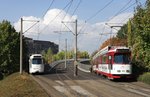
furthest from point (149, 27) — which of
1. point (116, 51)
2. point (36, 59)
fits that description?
point (36, 59)

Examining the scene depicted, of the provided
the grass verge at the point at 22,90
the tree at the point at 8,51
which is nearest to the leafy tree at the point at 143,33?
the grass verge at the point at 22,90

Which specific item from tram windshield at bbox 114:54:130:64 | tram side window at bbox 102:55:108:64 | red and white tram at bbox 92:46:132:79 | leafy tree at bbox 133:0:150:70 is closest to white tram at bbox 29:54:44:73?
tram side window at bbox 102:55:108:64

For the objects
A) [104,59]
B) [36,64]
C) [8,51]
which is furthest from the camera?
[8,51]

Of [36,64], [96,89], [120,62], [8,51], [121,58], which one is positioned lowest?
[96,89]

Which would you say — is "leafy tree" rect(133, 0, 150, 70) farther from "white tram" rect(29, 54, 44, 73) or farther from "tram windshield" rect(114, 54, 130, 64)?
"white tram" rect(29, 54, 44, 73)

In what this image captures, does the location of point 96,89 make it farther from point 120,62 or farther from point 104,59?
point 104,59

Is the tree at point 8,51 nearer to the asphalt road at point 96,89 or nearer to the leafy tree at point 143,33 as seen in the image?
the asphalt road at point 96,89

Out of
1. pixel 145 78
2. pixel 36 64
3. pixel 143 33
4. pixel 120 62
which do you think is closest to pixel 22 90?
pixel 143 33

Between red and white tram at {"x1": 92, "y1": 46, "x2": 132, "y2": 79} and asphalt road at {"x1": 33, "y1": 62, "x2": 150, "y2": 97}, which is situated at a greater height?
red and white tram at {"x1": 92, "y1": 46, "x2": 132, "y2": 79}

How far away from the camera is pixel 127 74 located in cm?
4322

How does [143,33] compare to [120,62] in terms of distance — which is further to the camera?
[120,62]

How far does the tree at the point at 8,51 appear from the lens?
77.2 meters

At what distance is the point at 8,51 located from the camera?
254 feet

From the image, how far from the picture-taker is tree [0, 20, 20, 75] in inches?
3041
